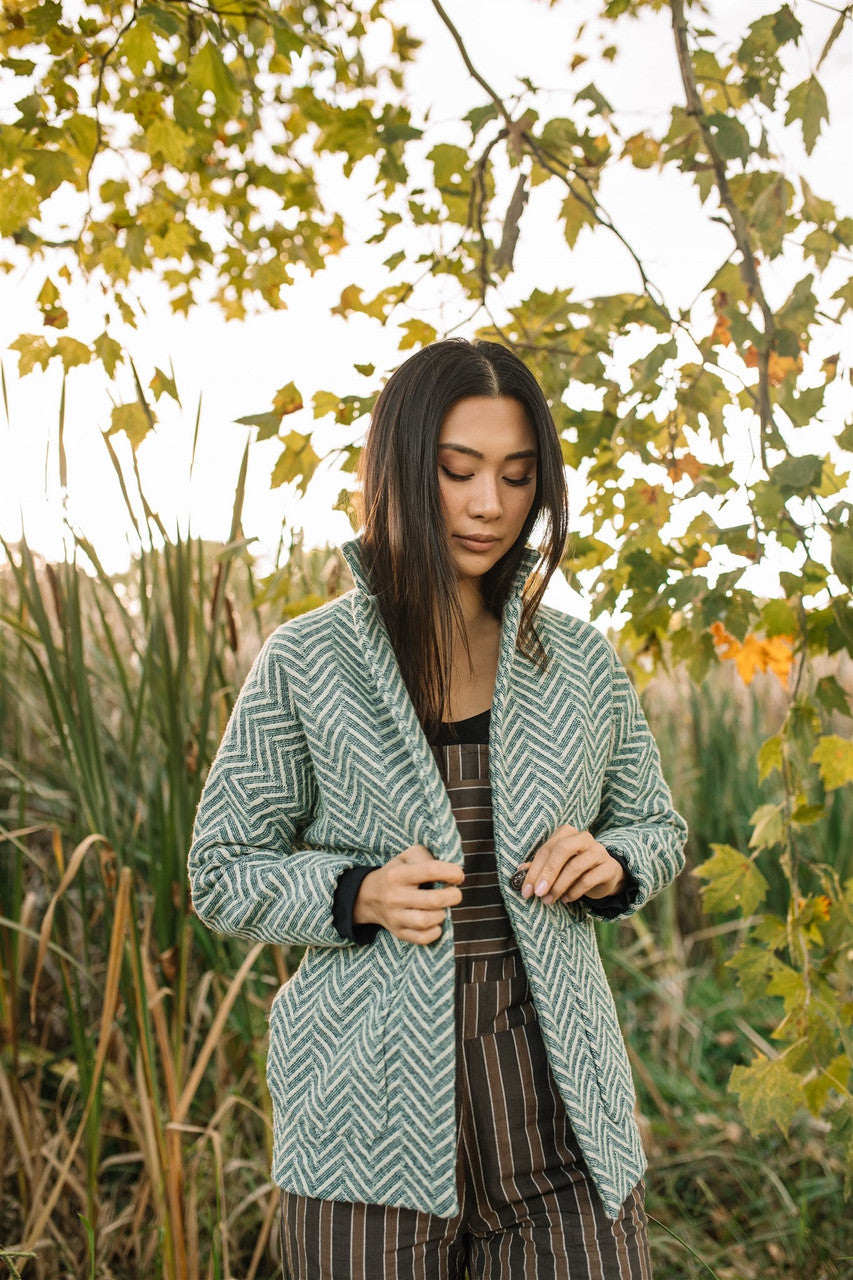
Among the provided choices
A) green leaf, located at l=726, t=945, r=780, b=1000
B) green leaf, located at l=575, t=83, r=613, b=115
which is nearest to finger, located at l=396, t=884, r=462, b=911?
green leaf, located at l=726, t=945, r=780, b=1000

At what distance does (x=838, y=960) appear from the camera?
6.11 feet

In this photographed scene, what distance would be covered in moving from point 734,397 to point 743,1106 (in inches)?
47.6

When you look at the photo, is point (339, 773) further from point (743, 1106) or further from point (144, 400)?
point (743, 1106)

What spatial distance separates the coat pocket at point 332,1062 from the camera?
4.20 ft

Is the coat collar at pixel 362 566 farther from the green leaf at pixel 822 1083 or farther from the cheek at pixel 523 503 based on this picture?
the green leaf at pixel 822 1083

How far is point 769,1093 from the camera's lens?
72.1 inches

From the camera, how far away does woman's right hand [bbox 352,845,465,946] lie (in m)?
1.21

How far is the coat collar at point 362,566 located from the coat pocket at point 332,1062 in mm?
488

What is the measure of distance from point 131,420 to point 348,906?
974 millimetres

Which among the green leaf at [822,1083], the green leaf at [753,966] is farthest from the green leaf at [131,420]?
the green leaf at [822,1083]

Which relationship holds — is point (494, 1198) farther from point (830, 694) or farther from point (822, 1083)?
point (830, 694)

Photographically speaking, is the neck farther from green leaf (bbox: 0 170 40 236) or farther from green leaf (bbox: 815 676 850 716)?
green leaf (bbox: 0 170 40 236)

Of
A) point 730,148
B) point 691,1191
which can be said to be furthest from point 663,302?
point 691,1191

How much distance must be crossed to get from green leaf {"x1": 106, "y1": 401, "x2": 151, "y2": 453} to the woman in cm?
56
